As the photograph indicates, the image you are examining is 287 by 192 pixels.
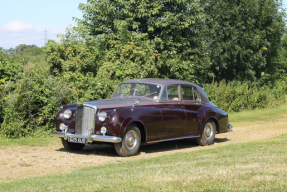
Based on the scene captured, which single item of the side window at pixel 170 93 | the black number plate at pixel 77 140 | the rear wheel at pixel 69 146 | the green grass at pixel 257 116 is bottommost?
the rear wheel at pixel 69 146

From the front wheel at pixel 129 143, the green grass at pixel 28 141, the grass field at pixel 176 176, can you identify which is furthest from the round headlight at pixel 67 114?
the green grass at pixel 28 141

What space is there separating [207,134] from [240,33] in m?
21.7

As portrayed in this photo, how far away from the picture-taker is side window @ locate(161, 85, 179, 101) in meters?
10.4

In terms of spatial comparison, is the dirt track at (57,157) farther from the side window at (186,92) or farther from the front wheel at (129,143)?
the side window at (186,92)

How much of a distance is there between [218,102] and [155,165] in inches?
638

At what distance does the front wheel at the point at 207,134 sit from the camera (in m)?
11.6

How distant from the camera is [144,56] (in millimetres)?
18422

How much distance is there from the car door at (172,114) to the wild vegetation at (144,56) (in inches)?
166

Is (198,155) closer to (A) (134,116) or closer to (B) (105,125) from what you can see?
(A) (134,116)

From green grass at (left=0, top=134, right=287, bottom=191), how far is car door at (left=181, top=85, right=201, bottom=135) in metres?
2.72

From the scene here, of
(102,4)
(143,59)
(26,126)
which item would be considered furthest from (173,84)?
(102,4)

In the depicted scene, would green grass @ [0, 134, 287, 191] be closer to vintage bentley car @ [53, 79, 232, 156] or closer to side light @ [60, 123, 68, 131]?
vintage bentley car @ [53, 79, 232, 156]

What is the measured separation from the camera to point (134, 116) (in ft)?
30.2

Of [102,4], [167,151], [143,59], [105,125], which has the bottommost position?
[167,151]
